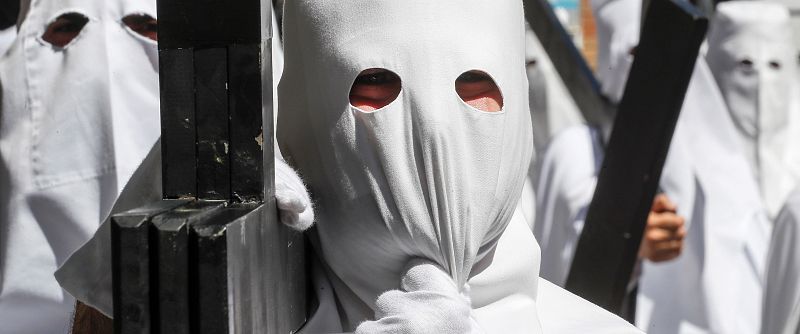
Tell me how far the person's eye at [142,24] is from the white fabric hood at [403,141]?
6.21 ft

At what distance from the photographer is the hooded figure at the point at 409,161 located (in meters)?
2.33

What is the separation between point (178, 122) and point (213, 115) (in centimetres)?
6

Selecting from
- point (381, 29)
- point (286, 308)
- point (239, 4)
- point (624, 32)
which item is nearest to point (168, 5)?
point (239, 4)

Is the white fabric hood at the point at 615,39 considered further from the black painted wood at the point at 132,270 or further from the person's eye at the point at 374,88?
the black painted wood at the point at 132,270

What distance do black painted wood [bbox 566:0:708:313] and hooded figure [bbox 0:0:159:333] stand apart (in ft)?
5.35

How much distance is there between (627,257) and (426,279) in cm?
231

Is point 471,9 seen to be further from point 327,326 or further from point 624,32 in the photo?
point 624,32

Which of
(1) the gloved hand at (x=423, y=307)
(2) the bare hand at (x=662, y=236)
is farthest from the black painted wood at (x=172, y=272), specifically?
(2) the bare hand at (x=662, y=236)

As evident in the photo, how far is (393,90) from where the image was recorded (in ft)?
7.84

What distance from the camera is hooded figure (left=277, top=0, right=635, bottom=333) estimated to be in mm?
2334

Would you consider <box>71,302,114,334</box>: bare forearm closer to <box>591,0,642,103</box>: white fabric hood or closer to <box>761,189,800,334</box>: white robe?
<box>761,189,800,334</box>: white robe

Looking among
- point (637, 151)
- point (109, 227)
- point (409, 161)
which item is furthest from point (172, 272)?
point (637, 151)

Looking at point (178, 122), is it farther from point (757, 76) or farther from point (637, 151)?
point (757, 76)

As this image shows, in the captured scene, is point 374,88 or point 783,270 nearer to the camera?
point 374,88
